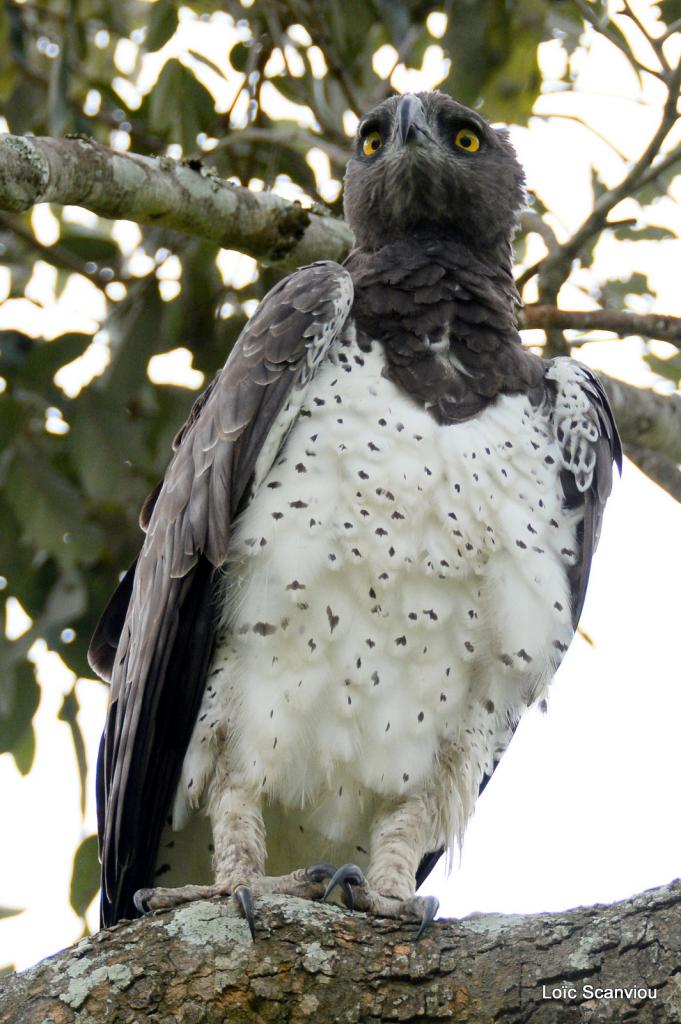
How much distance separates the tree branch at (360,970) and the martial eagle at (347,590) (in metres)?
0.66

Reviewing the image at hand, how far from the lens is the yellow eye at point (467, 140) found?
5.59 meters

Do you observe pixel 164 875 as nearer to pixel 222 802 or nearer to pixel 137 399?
pixel 222 802

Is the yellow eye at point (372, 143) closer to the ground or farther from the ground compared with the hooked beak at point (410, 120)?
farther from the ground

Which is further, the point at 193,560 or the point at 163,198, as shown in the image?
the point at 163,198

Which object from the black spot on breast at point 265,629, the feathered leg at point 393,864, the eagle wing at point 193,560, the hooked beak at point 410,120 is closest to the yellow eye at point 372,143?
the hooked beak at point 410,120

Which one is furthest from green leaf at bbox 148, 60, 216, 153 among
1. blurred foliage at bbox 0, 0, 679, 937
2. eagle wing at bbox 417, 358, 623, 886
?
eagle wing at bbox 417, 358, 623, 886

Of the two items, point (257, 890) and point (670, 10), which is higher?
point (670, 10)

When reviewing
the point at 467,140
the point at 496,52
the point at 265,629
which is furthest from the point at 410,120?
the point at 265,629

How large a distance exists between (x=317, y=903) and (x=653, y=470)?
9.09 feet

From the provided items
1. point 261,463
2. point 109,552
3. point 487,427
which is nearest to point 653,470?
point 487,427

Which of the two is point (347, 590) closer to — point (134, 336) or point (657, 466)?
point (657, 466)

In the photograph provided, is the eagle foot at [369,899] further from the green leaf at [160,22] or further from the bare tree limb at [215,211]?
the green leaf at [160,22]

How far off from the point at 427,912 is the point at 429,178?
296cm

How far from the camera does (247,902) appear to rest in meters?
3.39
